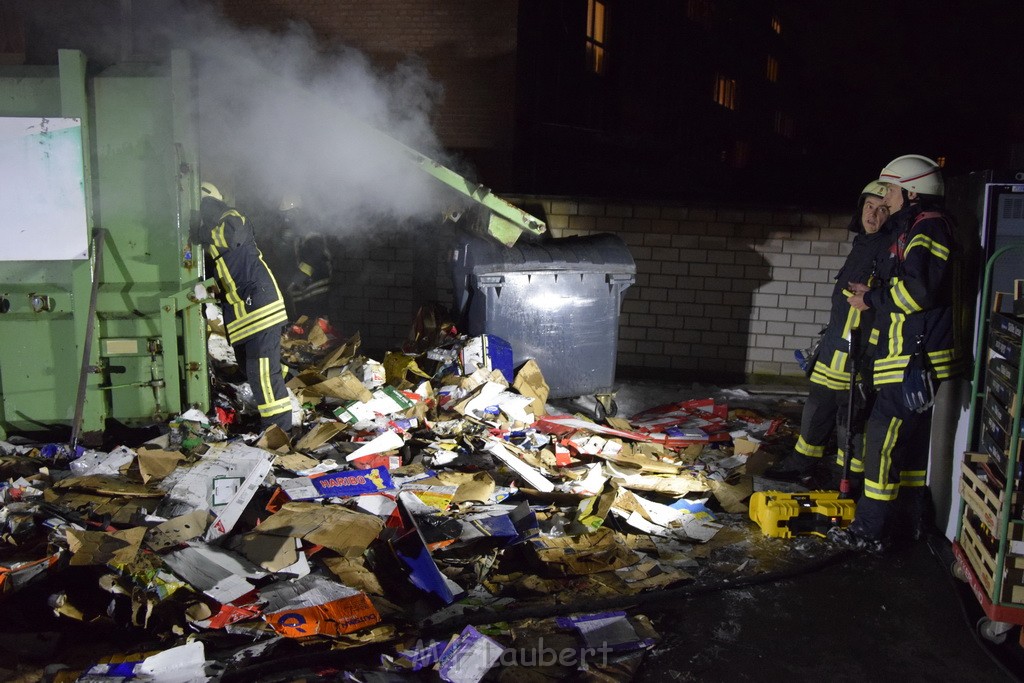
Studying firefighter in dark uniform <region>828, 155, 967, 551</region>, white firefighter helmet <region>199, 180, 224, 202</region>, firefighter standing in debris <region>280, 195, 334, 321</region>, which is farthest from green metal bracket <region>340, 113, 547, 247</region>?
firefighter in dark uniform <region>828, 155, 967, 551</region>

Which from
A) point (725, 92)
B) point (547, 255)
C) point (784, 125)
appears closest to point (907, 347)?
point (547, 255)

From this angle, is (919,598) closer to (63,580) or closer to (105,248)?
(63,580)

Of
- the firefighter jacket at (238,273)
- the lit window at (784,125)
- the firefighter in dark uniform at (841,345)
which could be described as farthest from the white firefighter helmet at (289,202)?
the lit window at (784,125)

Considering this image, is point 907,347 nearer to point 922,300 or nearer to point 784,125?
point 922,300

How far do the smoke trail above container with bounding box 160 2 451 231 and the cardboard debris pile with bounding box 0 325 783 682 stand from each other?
1.59 metres

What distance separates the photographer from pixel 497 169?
29.3 ft

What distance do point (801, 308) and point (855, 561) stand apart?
3.87 meters

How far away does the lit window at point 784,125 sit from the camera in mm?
21359

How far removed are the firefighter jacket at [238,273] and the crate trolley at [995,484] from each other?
12.9 feet

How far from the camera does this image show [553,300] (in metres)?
5.94

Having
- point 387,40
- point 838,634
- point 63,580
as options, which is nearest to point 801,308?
point 838,634

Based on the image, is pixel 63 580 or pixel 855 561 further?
pixel 855 561

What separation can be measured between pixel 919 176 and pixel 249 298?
393 centimetres

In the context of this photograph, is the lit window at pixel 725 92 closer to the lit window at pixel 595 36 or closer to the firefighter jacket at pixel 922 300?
the lit window at pixel 595 36
